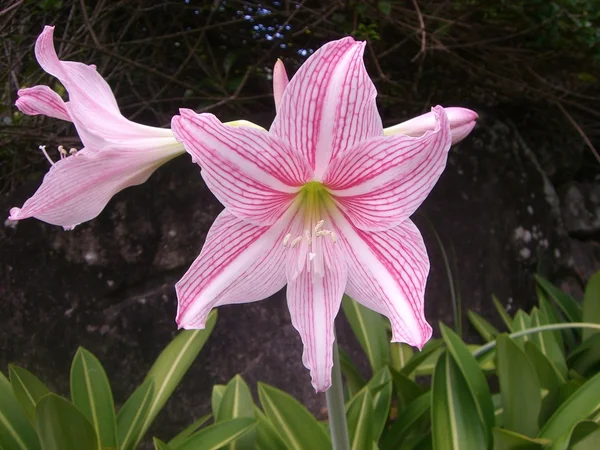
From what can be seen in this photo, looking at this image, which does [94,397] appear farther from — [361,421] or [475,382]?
[475,382]

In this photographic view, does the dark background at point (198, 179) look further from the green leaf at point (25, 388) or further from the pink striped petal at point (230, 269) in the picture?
the pink striped petal at point (230, 269)

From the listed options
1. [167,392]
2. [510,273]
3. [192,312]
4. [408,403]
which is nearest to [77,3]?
[167,392]

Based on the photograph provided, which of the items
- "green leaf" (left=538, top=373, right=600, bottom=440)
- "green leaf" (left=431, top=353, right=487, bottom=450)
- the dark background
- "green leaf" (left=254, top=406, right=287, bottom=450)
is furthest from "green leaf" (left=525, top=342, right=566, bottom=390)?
"green leaf" (left=254, top=406, right=287, bottom=450)

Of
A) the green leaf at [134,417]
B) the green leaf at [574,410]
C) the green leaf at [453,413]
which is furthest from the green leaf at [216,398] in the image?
the green leaf at [574,410]

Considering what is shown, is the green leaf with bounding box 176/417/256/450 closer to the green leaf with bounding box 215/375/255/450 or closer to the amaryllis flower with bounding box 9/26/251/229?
the green leaf with bounding box 215/375/255/450

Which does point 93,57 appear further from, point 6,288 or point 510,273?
point 510,273

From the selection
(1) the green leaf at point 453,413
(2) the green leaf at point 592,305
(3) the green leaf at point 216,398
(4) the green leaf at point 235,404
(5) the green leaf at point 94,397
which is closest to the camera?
(1) the green leaf at point 453,413

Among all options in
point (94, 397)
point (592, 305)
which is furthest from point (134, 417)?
point (592, 305)

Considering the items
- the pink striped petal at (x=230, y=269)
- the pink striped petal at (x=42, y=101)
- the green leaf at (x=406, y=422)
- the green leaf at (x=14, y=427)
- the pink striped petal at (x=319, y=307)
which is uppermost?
the pink striped petal at (x=42, y=101)
